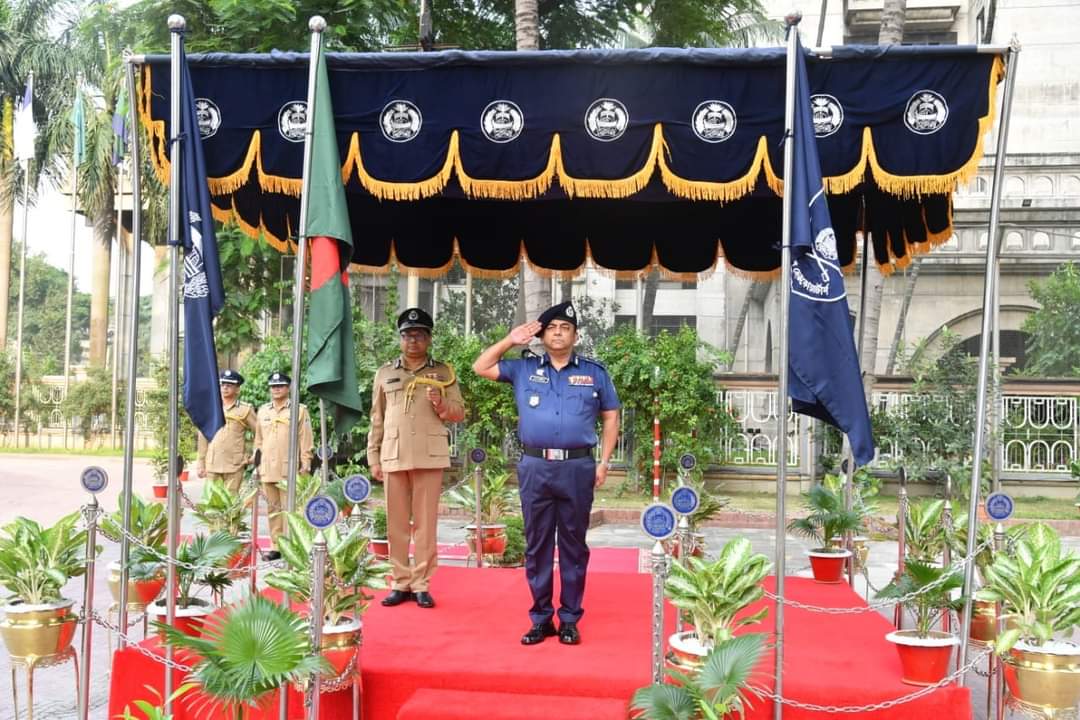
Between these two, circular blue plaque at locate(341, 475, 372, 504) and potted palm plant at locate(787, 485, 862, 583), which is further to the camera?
potted palm plant at locate(787, 485, 862, 583)

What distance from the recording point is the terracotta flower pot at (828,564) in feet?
23.7

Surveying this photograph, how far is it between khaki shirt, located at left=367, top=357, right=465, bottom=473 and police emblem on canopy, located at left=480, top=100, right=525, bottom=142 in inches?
68.8

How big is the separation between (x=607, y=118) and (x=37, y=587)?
12.3 ft

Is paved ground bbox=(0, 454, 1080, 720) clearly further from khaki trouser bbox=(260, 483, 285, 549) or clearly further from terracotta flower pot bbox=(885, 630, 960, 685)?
terracotta flower pot bbox=(885, 630, 960, 685)

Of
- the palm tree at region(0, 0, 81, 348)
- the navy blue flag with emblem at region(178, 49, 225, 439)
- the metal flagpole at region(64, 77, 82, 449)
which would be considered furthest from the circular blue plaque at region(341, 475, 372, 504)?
the palm tree at region(0, 0, 81, 348)

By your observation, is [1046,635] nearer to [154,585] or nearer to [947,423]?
[154,585]

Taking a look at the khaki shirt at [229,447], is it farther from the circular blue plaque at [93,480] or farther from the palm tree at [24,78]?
the palm tree at [24,78]

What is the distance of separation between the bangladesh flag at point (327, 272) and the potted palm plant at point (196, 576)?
1.14 metres

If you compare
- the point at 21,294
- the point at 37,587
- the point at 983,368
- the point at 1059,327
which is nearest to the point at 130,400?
the point at 37,587

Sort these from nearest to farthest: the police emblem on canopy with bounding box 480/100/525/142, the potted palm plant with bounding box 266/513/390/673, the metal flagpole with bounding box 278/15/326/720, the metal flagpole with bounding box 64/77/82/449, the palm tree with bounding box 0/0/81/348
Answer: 1. the potted palm plant with bounding box 266/513/390/673
2. the metal flagpole with bounding box 278/15/326/720
3. the police emblem on canopy with bounding box 480/100/525/142
4. the metal flagpole with bounding box 64/77/82/449
5. the palm tree with bounding box 0/0/81/348

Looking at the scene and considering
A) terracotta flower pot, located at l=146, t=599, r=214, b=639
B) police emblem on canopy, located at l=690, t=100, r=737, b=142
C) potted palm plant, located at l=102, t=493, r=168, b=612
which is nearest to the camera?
terracotta flower pot, located at l=146, t=599, r=214, b=639

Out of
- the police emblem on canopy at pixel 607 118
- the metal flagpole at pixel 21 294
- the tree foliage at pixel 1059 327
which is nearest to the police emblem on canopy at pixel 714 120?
the police emblem on canopy at pixel 607 118

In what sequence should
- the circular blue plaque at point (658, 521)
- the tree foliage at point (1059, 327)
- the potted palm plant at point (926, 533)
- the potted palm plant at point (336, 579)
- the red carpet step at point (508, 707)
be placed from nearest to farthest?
1. the circular blue plaque at point (658, 521)
2. the red carpet step at point (508, 707)
3. the potted palm plant at point (336, 579)
4. the potted palm plant at point (926, 533)
5. the tree foliage at point (1059, 327)

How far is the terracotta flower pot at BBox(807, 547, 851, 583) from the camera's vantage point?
23.7ft
